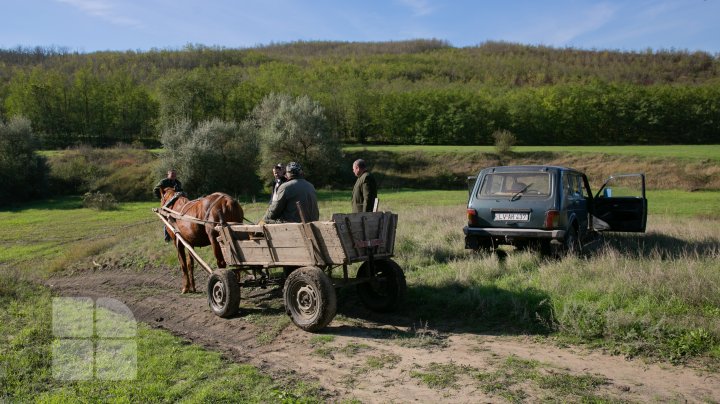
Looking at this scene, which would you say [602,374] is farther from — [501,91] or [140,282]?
[501,91]

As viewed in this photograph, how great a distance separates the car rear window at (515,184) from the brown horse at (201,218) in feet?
16.5

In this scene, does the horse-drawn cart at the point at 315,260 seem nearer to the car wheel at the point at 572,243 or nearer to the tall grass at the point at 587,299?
the tall grass at the point at 587,299

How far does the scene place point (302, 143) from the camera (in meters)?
48.5

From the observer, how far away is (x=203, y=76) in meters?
67.8

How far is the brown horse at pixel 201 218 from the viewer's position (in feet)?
32.1

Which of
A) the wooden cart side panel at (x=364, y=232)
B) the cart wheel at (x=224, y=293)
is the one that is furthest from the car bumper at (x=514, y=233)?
the cart wheel at (x=224, y=293)

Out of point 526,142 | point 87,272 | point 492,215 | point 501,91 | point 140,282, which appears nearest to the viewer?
point 492,215

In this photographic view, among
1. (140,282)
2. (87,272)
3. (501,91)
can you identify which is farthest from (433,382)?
(501,91)

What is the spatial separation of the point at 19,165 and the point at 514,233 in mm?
42266

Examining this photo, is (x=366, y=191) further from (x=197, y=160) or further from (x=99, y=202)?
(x=197, y=160)

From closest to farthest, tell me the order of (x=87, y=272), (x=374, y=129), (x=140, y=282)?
(x=140, y=282) → (x=87, y=272) → (x=374, y=129)

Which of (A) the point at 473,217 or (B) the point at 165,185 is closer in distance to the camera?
(A) the point at 473,217

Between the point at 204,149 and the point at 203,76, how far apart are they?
30564 millimetres

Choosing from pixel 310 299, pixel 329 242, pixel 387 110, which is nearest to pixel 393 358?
pixel 310 299
